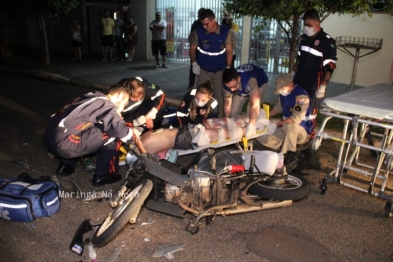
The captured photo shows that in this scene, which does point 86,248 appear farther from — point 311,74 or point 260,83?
point 311,74

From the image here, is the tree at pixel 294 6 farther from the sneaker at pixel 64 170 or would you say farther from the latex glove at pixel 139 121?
the sneaker at pixel 64 170

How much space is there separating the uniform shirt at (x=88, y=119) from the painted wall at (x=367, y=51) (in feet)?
22.8

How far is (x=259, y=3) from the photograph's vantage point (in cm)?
593

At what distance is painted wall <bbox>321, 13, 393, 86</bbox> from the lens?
30.4ft

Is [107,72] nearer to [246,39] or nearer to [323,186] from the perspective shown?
[246,39]

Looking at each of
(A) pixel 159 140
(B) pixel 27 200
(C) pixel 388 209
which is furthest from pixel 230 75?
(B) pixel 27 200

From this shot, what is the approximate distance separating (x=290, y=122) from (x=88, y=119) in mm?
2448

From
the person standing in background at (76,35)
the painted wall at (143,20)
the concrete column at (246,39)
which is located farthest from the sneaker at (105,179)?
the person standing in background at (76,35)

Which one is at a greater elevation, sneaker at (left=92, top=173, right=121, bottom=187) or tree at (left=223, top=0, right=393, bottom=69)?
tree at (left=223, top=0, right=393, bottom=69)

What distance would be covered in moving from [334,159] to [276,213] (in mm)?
1967

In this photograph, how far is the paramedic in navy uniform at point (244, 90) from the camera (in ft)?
16.0

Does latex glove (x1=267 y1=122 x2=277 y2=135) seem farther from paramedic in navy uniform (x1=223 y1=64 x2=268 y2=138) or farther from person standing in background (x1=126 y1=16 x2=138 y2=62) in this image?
person standing in background (x1=126 y1=16 x2=138 y2=62)


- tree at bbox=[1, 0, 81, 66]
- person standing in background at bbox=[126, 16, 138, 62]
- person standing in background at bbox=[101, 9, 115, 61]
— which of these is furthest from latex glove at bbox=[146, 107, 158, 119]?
person standing in background at bbox=[101, 9, 115, 61]

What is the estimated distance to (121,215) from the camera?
321 cm
